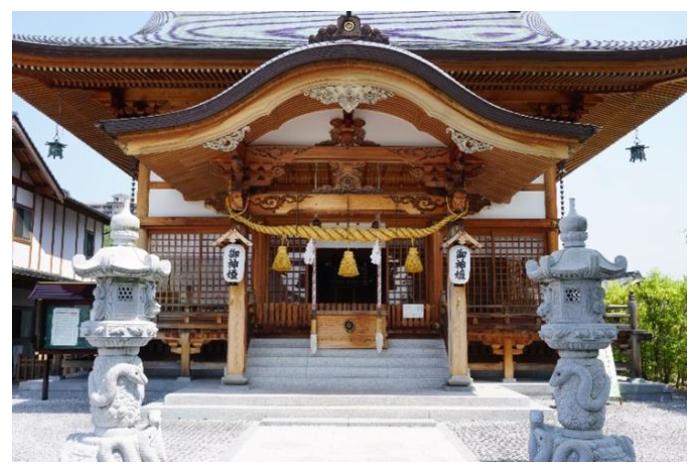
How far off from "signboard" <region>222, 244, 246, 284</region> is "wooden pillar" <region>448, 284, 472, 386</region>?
393cm

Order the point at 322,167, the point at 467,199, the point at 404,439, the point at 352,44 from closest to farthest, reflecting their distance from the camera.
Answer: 1. the point at 404,439
2. the point at 352,44
3. the point at 467,199
4. the point at 322,167

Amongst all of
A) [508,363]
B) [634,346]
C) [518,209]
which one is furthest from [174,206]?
[634,346]

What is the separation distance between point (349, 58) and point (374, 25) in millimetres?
7726

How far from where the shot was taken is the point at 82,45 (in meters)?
11.5

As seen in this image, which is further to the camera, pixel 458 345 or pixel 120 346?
pixel 458 345

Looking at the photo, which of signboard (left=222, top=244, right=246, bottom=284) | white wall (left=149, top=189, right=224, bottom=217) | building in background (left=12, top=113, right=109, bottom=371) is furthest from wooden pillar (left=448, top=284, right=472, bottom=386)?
building in background (left=12, top=113, right=109, bottom=371)

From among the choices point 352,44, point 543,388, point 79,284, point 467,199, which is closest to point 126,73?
point 79,284

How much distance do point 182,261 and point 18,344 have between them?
10139 millimetres

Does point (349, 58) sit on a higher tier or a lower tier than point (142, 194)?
higher

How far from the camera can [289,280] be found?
14.0 metres

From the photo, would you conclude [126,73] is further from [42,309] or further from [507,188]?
[507,188]

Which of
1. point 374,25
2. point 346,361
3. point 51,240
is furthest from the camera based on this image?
point 51,240

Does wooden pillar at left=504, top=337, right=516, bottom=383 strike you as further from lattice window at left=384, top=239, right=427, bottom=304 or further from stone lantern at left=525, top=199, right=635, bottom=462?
stone lantern at left=525, top=199, right=635, bottom=462

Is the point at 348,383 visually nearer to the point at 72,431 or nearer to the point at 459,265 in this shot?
the point at 459,265
